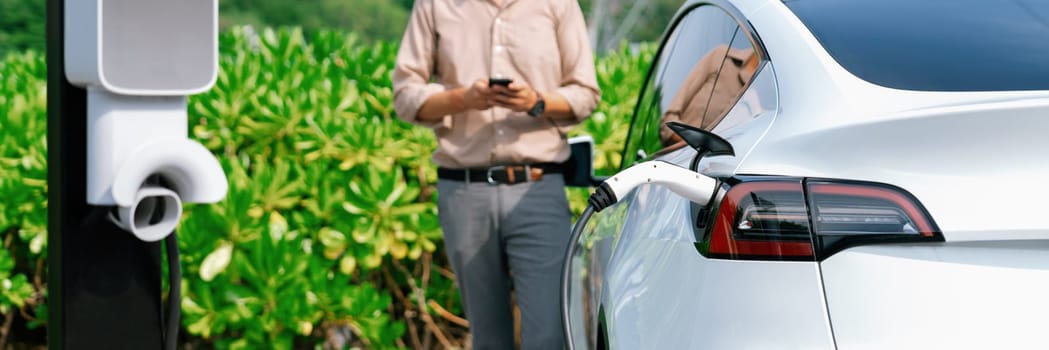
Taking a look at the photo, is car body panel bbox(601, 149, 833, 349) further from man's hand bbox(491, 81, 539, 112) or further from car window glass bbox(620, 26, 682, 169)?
man's hand bbox(491, 81, 539, 112)

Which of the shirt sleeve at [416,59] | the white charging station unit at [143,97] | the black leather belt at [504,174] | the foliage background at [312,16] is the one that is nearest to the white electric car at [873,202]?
the white charging station unit at [143,97]

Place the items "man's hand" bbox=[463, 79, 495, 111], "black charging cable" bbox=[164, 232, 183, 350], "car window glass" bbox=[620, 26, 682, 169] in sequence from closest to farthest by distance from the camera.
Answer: "black charging cable" bbox=[164, 232, 183, 350] < "car window glass" bbox=[620, 26, 682, 169] < "man's hand" bbox=[463, 79, 495, 111]

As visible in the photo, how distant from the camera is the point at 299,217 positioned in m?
4.81

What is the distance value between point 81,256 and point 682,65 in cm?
152

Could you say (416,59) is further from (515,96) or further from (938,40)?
(938,40)

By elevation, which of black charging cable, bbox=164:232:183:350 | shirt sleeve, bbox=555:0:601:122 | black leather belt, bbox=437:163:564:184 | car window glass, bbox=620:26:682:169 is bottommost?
black charging cable, bbox=164:232:183:350

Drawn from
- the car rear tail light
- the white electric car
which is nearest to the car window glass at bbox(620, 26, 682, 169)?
the white electric car

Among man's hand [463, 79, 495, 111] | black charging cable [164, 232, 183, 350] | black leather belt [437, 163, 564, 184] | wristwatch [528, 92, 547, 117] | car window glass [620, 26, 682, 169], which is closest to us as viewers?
black charging cable [164, 232, 183, 350]

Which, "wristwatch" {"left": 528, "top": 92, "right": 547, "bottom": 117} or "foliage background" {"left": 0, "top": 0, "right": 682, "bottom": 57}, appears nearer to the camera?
"wristwatch" {"left": 528, "top": 92, "right": 547, "bottom": 117}

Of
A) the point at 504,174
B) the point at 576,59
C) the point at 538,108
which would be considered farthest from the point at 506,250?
the point at 576,59

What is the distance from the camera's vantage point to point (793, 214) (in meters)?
2.01

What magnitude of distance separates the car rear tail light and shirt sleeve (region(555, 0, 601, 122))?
6.18 ft

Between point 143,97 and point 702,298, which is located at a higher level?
point 143,97

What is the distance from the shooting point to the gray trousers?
3.90m
